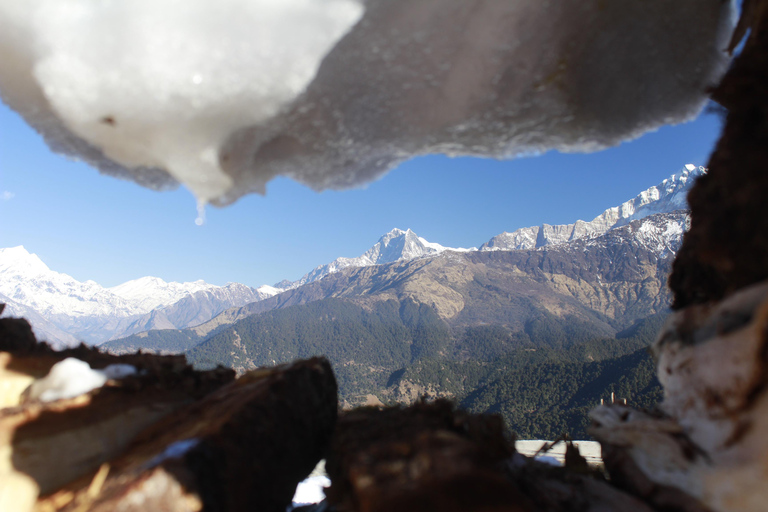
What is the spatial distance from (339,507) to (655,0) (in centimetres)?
498

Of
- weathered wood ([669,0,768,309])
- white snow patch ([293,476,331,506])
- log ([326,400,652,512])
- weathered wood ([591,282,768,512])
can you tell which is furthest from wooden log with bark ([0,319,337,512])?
white snow patch ([293,476,331,506])

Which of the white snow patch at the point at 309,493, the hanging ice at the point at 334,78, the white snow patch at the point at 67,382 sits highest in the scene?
the hanging ice at the point at 334,78

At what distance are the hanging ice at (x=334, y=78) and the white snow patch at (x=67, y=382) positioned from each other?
2097mm

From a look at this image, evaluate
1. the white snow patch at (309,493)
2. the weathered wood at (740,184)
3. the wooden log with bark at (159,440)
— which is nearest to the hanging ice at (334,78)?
the weathered wood at (740,184)

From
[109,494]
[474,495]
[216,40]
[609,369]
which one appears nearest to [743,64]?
[474,495]

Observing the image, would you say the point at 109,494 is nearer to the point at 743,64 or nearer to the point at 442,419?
the point at 442,419

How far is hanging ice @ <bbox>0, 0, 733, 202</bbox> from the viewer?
3.06 m

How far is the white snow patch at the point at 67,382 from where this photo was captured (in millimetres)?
3551

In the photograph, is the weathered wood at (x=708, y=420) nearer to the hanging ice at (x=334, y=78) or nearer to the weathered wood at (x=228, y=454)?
the hanging ice at (x=334, y=78)

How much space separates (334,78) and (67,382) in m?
3.82

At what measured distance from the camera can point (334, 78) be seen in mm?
3887

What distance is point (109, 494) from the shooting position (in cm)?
262

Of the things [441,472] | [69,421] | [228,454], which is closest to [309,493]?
[69,421]

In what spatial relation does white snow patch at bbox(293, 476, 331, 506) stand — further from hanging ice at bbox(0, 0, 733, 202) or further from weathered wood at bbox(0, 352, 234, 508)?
hanging ice at bbox(0, 0, 733, 202)
